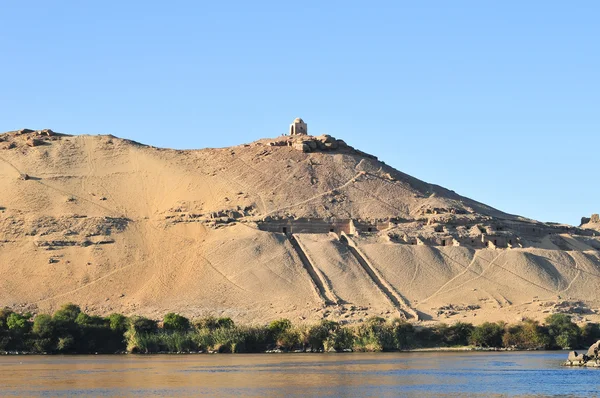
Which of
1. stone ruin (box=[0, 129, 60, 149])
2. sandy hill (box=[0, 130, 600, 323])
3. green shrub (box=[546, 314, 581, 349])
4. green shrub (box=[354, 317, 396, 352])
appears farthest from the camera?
stone ruin (box=[0, 129, 60, 149])

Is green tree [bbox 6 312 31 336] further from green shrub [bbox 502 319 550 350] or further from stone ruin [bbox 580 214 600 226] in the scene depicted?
stone ruin [bbox 580 214 600 226]

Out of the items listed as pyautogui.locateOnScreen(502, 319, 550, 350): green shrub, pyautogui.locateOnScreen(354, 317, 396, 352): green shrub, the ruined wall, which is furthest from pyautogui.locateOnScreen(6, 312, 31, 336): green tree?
pyautogui.locateOnScreen(502, 319, 550, 350): green shrub

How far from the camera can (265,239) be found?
286 ft

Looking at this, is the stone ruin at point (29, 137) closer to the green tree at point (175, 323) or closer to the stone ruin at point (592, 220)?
the green tree at point (175, 323)

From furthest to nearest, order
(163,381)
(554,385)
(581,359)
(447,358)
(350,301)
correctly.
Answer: (350,301)
(447,358)
(581,359)
(163,381)
(554,385)

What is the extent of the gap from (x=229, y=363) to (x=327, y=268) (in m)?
28.6

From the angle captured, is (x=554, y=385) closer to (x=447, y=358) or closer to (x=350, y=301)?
(x=447, y=358)

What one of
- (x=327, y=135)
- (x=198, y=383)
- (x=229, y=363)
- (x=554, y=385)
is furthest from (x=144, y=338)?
(x=327, y=135)

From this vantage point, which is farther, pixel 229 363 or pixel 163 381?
pixel 229 363

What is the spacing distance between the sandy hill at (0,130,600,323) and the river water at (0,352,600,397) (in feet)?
52.1

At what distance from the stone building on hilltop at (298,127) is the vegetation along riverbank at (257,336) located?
1607 inches

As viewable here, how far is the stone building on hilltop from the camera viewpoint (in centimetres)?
10750

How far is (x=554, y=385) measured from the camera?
43.0 metres

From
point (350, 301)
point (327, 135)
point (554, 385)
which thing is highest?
point (327, 135)
